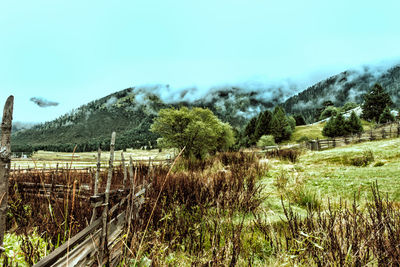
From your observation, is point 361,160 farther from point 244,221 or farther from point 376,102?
point 376,102

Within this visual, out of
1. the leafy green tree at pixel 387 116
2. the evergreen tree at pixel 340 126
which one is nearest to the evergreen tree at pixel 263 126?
the evergreen tree at pixel 340 126

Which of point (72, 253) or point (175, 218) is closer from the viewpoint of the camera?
point (72, 253)

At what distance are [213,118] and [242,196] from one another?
1184 inches

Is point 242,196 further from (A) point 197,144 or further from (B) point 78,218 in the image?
(A) point 197,144

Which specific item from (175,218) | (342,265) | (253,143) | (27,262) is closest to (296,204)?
(175,218)

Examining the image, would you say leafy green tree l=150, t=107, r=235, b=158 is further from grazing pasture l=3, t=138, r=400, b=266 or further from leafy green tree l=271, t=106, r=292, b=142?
leafy green tree l=271, t=106, r=292, b=142

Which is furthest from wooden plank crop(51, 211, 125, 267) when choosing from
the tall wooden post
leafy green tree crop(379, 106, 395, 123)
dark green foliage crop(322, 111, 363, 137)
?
leafy green tree crop(379, 106, 395, 123)

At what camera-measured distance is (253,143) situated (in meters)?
66.2

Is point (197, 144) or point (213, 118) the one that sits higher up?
point (213, 118)

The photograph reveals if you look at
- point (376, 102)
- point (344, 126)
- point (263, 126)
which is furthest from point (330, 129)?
point (376, 102)

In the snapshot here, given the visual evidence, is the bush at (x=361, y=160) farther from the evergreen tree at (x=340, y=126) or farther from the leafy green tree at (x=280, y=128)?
the leafy green tree at (x=280, y=128)

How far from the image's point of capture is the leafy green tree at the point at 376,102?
64500 millimetres

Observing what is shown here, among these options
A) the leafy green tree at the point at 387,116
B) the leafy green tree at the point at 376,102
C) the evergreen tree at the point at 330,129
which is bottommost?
the evergreen tree at the point at 330,129

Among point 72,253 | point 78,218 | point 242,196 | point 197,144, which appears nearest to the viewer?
point 72,253
